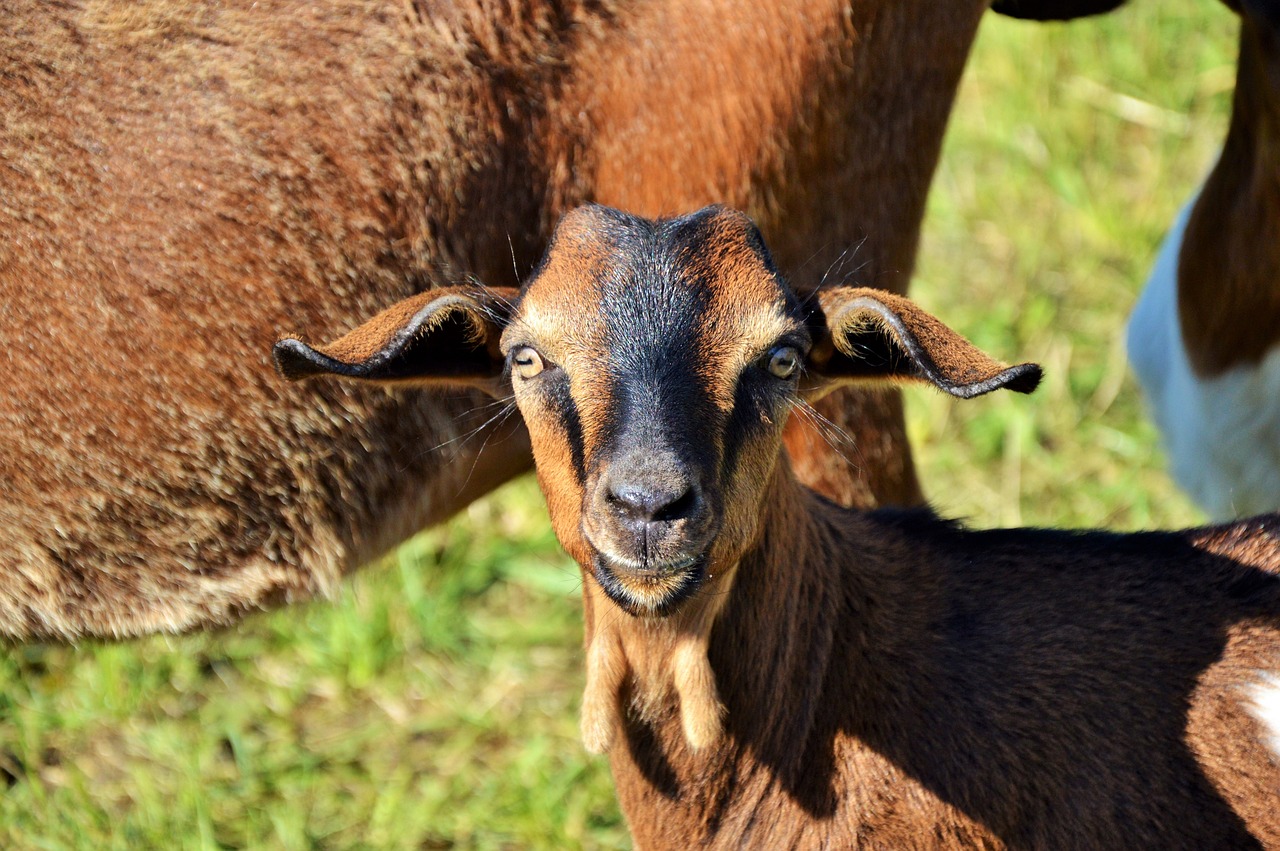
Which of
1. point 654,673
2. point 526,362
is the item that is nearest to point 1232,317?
point 654,673

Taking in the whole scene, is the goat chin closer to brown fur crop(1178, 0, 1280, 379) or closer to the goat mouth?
the goat mouth

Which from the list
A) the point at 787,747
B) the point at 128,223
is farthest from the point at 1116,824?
the point at 128,223

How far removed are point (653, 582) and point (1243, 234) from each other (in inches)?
95.5

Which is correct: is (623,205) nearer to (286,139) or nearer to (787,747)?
(286,139)

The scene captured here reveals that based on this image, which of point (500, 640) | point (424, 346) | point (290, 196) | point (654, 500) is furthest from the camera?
point (500, 640)

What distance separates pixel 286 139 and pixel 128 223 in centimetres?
35

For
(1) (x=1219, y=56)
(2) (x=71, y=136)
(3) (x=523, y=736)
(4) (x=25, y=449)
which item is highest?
(2) (x=71, y=136)

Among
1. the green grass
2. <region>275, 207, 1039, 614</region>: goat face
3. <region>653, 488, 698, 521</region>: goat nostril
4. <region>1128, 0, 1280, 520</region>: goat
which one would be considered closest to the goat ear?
<region>275, 207, 1039, 614</region>: goat face

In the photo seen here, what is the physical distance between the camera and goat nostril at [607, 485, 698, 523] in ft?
→ 7.08

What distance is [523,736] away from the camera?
4602mm

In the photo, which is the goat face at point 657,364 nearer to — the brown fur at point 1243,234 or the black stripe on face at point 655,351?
the black stripe on face at point 655,351

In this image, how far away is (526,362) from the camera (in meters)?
2.52

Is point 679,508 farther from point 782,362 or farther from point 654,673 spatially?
point 654,673

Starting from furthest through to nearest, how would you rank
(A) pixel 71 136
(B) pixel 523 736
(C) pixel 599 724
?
1. (B) pixel 523 736
2. (A) pixel 71 136
3. (C) pixel 599 724
